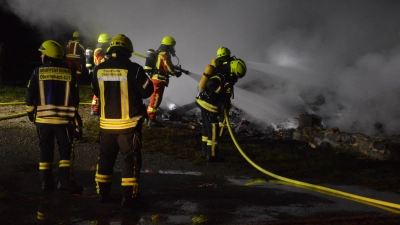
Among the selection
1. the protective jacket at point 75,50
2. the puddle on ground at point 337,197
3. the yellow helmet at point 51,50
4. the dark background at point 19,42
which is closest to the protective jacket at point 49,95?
the yellow helmet at point 51,50

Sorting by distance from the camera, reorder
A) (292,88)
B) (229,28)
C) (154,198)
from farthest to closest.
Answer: (229,28) → (292,88) → (154,198)

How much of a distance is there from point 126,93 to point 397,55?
49.3 ft

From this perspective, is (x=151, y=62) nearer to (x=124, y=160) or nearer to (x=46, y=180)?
(x=46, y=180)

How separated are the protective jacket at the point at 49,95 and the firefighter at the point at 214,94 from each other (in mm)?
2742

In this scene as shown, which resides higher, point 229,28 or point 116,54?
point 229,28

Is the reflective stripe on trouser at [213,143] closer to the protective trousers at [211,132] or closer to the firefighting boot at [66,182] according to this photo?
the protective trousers at [211,132]

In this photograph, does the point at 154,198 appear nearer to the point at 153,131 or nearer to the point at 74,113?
the point at 74,113

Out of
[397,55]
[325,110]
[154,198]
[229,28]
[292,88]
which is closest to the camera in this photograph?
[154,198]

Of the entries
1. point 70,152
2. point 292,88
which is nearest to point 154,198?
point 70,152

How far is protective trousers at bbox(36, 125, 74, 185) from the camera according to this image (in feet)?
18.7

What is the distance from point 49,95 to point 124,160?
4.12 feet

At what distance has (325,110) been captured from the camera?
15250 millimetres

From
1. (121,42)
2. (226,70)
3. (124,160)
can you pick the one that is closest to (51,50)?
(121,42)

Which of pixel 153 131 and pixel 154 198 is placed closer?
pixel 154 198
